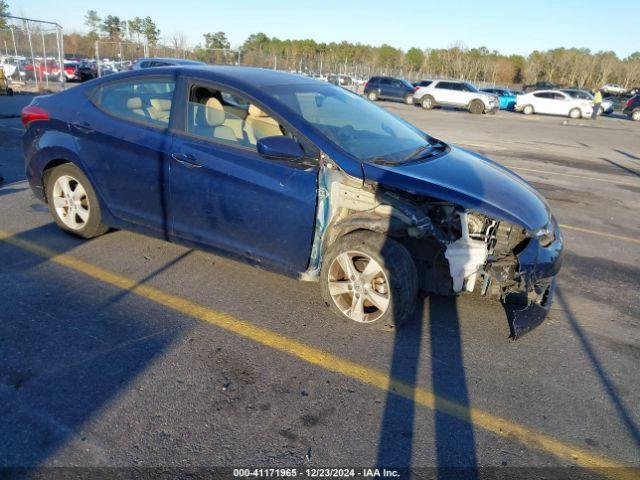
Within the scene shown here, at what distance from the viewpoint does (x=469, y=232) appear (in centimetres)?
369

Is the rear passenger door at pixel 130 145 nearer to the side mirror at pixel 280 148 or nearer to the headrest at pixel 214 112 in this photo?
the headrest at pixel 214 112

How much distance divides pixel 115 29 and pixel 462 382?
95261mm

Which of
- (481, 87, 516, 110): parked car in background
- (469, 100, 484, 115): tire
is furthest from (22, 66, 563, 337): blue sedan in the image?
(481, 87, 516, 110): parked car in background

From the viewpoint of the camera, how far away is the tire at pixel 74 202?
4512 mm

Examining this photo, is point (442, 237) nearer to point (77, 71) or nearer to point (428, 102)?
point (428, 102)

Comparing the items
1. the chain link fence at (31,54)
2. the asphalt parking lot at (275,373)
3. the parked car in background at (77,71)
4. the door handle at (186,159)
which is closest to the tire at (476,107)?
the chain link fence at (31,54)

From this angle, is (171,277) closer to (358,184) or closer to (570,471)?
(358,184)

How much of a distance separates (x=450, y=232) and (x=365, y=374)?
1.24 metres

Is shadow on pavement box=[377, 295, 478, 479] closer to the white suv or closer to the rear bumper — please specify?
the rear bumper

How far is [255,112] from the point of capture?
3.76 m

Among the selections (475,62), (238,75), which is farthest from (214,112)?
(475,62)

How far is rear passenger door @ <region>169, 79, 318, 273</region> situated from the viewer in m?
3.51

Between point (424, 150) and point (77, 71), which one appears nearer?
point (424, 150)

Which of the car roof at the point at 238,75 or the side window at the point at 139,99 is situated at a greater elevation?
Answer: the car roof at the point at 238,75
